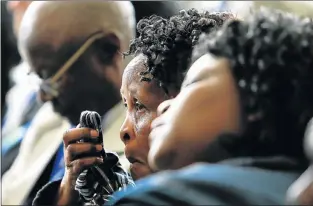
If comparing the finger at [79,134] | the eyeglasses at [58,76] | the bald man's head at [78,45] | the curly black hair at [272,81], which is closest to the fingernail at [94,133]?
the finger at [79,134]

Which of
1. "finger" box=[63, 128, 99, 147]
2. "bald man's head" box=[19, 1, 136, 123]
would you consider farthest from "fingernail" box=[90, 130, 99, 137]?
"bald man's head" box=[19, 1, 136, 123]

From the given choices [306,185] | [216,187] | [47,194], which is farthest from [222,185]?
[47,194]

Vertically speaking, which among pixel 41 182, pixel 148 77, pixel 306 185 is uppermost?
pixel 148 77

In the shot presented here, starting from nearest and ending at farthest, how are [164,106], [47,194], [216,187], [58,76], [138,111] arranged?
[216,187] < [164,106] < [138,111] < [47,194] < [58,76]

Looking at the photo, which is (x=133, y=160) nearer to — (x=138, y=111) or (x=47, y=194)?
(x=138, y=111)

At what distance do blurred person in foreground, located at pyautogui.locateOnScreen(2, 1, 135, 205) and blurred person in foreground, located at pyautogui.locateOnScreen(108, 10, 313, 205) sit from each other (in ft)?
1.21

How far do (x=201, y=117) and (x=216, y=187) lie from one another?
9 centimetres

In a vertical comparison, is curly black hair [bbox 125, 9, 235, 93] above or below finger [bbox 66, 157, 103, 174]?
above

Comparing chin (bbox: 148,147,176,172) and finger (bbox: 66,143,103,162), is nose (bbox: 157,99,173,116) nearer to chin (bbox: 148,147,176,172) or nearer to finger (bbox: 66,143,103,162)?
chin (bbox: 148,147,176,172)

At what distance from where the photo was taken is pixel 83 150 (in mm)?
912

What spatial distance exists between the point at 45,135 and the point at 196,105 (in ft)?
1.69

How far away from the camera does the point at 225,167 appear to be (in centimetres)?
64

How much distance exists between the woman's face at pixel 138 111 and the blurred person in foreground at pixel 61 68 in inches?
6.4

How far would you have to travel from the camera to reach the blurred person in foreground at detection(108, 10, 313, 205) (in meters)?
0.62
